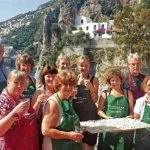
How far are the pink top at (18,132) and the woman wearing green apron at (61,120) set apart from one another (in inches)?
5.8

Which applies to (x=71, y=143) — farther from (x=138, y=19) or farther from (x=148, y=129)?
(x=138, y=19)

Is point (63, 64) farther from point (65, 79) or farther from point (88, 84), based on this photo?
point (65, 79)

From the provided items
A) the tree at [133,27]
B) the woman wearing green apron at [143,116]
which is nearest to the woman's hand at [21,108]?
the woman wearing green apron at [143,116]

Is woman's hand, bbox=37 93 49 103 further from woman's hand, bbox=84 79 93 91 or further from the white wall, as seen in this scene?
the white wall

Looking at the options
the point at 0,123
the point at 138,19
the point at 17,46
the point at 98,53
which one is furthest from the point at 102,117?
the point at 17,46

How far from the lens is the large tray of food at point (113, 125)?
5.37 meters

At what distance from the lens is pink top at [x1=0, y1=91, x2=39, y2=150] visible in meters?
4.60

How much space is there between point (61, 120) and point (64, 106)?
0.17 m

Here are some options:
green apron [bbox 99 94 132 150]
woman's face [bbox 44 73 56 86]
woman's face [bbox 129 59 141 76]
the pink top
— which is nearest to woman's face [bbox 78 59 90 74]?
woman's face [bbox 129 59 141 76]

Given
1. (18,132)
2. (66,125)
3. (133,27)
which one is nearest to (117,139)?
(66,125)

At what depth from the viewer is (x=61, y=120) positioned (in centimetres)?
490

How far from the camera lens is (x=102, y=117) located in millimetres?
6445

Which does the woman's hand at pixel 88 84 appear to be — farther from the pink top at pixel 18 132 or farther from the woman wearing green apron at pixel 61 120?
the pink top at pixel 18 132

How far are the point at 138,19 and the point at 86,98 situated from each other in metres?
30.2
